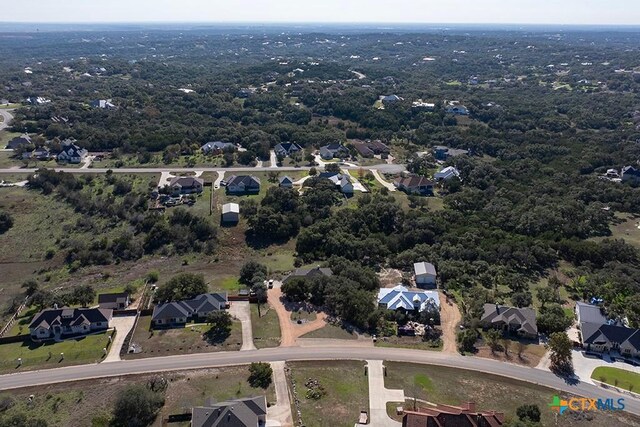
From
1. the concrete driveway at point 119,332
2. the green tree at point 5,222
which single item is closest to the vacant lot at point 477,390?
the concrete driveway at point 119,332

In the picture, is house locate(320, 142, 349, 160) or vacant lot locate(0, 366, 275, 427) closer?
vacant lot locate(0, 366, 275, 427)

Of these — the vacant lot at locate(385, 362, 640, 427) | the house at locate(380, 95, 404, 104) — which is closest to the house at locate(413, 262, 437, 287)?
the vacant lot at locate(385, 362, 640, 427)

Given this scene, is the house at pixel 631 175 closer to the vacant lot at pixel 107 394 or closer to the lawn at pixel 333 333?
the lawn at pixel 333 333

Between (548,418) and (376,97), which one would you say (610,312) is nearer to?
(548,418)

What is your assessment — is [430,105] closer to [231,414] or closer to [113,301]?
[113,301]

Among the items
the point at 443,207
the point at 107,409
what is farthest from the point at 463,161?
the point at 107,409

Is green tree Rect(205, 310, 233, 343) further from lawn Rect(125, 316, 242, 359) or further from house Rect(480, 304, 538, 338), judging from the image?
house Rect(480, 304, 538, 338)

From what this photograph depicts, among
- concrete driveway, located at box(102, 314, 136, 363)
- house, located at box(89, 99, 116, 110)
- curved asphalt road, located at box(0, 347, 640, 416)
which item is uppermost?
house, located at box(89, 99, 116, 110)
